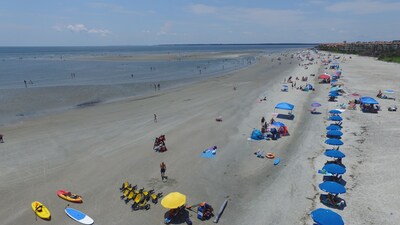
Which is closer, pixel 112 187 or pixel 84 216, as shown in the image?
pixel 84 216

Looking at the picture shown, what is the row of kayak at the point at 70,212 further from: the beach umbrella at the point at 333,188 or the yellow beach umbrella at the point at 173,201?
the beach umbrella at the point at 333,188

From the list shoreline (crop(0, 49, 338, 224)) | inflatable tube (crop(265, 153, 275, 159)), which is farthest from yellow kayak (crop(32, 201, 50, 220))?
inflatable tube (crop(265, 153, 275, 159))

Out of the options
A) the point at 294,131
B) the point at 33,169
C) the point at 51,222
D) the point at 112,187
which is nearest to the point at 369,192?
the point at 294,131

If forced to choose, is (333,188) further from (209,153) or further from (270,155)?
(209,153)

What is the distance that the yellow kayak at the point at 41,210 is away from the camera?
55.4ft

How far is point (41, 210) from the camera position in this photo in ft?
56.5

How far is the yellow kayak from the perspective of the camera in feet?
55.4

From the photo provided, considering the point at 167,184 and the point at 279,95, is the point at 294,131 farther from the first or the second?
the point at 279,95

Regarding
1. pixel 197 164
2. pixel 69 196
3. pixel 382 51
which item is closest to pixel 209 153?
pixel 197 164

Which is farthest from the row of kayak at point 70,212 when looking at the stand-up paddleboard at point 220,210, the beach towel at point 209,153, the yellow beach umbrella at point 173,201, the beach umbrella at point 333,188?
the beach umbrella at point 333,188

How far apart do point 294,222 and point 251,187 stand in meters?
4.25

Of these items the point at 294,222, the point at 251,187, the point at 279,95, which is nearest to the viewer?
the point at 294,222

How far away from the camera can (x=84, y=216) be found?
55.2 ft

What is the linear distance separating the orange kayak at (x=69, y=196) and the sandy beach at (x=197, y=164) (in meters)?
0.32
